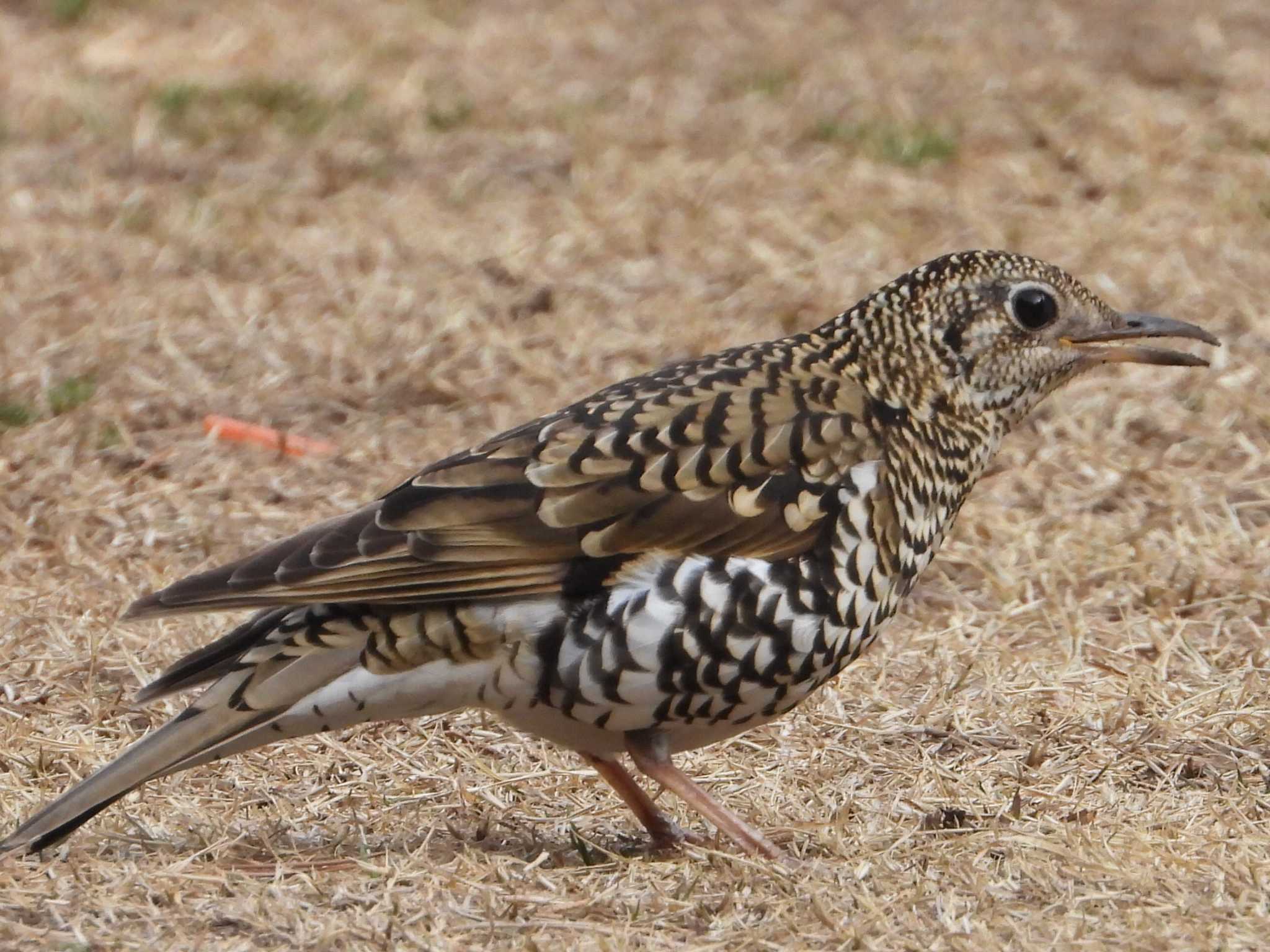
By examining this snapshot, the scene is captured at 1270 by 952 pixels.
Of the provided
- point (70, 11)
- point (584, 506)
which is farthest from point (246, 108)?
point (584, 506)

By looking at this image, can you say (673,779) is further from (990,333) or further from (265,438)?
(265,438)

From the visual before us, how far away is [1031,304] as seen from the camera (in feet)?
16.3

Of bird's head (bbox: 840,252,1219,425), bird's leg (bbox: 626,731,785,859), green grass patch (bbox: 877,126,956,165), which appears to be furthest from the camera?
green grass patch (bbox: 877,126,956,165)

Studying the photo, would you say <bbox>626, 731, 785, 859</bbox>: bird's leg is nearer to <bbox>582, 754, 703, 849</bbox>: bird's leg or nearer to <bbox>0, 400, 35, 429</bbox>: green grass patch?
<bbox>582, 754, 703, 849</bbox>: bird's leg

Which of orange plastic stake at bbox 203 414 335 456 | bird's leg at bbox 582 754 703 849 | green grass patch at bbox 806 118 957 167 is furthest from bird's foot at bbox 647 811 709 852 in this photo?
green grass patch at bbox 806 118 957 167

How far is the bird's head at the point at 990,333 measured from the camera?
16.1 feet

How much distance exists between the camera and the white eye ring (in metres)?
4.97

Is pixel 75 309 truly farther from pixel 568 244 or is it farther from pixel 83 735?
pixel 83 735

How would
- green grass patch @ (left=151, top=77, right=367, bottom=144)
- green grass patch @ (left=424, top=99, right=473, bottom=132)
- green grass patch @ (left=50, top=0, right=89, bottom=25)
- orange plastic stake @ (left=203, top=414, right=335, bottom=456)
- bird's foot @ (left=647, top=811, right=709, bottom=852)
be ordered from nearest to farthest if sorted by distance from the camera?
bird's foot @ (left=647, top=811, right=709, bottom=852) → orange plastic stake @ (left=203, top=414, right=335, bottom=456) → green grass patch @ (left=151, top=77, right=367, bottom=144) → green grass patch @ (left=424, top=99, right=473, bottom=132) → green grass patch @ (left=50, top=0, right=89, bottom=25)

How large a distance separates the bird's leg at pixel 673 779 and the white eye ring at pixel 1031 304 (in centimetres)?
135

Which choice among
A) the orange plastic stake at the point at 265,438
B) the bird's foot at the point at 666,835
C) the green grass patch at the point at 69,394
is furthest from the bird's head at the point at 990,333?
the green grass patch at the point at 69,394

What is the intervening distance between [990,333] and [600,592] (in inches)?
48.1

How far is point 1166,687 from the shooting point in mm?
5465

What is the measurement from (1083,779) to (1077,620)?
1.02 meters
